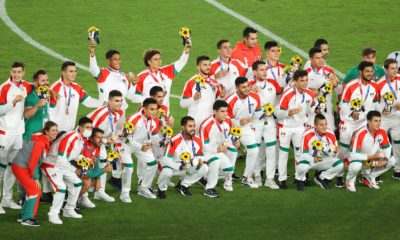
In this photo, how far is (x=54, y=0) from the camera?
2906 centimetres

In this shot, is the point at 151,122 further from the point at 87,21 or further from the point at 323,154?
the point at 87,21

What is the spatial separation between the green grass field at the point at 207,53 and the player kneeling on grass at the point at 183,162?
231 millimetres

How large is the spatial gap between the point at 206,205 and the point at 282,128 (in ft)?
7.02

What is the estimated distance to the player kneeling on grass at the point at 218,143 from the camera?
17703 mm

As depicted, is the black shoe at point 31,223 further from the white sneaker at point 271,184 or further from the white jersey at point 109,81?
the white sneaker at point 271,184

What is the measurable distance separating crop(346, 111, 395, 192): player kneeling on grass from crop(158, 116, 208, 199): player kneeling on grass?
234cm

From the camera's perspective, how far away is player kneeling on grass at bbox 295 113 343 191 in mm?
17969

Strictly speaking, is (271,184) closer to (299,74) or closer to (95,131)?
(299,74)

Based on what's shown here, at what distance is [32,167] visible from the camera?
51.9 feet

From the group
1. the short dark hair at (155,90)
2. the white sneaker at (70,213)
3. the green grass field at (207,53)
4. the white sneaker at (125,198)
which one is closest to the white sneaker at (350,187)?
the green grass field at (207,53)

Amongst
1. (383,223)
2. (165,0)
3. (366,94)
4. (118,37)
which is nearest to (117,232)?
(383,223)

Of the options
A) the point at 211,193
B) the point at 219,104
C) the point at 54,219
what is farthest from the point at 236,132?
the point at 54,219

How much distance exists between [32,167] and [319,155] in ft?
15.1

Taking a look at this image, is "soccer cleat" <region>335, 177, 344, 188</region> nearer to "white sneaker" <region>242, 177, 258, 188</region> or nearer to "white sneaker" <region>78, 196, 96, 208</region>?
"white sneaker" <region>242, 177, 258, 188</region>
